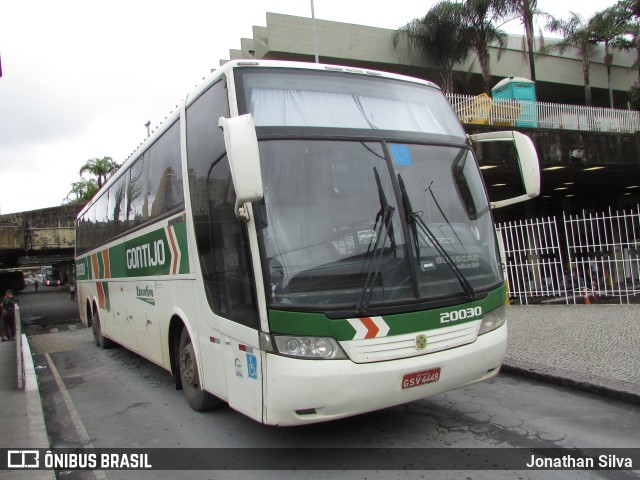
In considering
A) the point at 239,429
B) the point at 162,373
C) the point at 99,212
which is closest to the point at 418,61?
the point at 99,212

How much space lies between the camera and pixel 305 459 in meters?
4.26

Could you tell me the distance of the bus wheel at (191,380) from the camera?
214 inches

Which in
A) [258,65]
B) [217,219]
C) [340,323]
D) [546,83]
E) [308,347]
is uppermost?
[546,83]

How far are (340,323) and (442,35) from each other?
26.7 metres

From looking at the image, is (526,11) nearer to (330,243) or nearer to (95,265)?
(95,265)

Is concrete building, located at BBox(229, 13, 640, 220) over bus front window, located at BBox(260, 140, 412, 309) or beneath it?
over

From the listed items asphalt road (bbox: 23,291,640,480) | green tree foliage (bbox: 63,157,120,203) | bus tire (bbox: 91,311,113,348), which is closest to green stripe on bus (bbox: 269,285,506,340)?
asphalt road (bbox: 23,291,640,480)

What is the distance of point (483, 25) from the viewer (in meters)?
26.4

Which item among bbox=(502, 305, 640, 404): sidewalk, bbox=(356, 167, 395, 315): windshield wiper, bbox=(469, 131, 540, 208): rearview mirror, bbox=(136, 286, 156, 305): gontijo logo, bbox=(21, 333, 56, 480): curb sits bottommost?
bbox=(502, 305, 640, 404): sidewalk

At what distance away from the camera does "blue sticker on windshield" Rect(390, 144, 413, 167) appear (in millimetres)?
4340

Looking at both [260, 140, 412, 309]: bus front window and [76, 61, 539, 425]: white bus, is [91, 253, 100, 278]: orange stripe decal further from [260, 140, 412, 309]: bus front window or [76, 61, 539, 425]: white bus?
[260, 140, 412, 309]: bus front window

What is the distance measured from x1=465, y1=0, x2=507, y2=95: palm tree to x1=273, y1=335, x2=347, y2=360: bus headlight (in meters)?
26.5

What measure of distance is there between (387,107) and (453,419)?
122 inches

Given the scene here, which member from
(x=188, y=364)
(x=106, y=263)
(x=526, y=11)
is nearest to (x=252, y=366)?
(x=188, y=364)
